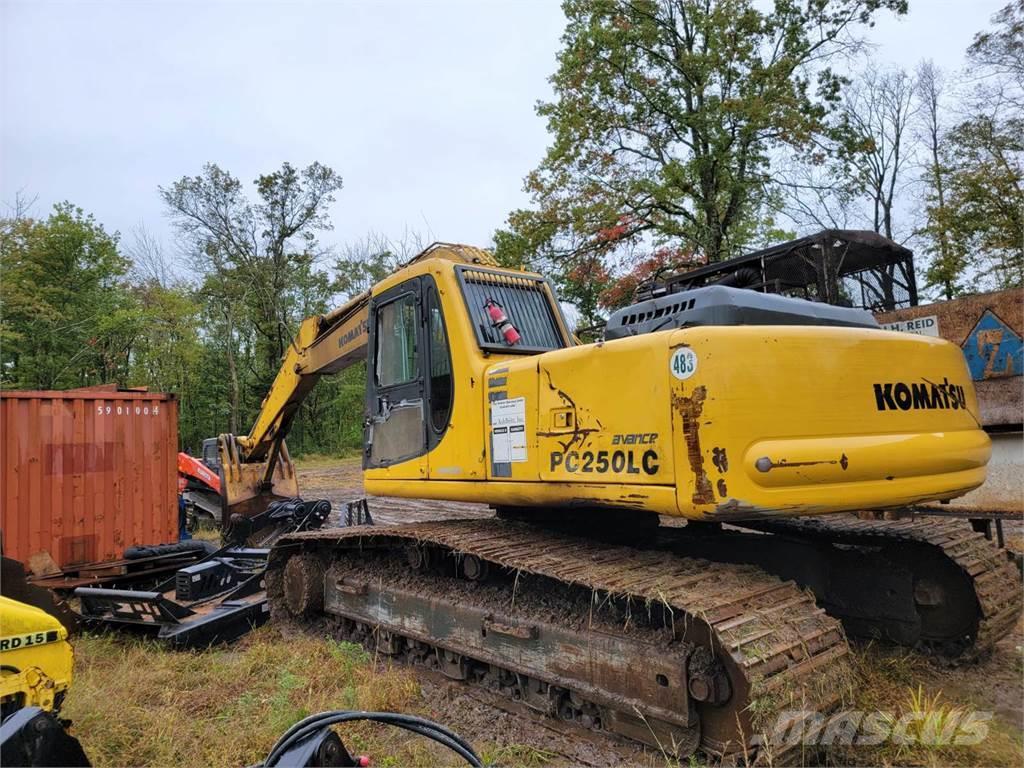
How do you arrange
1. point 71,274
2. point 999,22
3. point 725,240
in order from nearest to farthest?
point 725,240, point 999,22, point 71,274

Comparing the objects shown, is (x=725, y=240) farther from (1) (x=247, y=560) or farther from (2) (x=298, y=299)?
(2) (x=298, y=299)

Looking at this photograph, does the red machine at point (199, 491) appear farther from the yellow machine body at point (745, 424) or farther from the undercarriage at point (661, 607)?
the yellow machine body at point (745, 424)

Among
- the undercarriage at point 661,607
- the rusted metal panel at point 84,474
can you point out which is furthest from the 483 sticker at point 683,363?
the rusted metal panel at point 84,474

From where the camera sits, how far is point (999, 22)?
707 inches

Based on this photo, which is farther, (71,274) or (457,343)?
(71,274)

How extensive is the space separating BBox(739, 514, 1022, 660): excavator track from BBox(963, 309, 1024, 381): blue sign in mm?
3550

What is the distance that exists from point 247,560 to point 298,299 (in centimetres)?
2620

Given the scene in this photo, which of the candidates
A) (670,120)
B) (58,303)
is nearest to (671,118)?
(670,120)

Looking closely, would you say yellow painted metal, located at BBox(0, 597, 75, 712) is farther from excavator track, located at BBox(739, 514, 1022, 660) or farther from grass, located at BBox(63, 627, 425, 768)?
excavator track, located at BBox(739, 514, 1022, 660)

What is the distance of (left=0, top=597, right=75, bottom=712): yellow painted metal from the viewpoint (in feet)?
9.11

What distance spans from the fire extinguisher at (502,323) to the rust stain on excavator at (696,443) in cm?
172

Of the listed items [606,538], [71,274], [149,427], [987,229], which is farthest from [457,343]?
[71,274]

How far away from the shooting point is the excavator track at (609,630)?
117 inches

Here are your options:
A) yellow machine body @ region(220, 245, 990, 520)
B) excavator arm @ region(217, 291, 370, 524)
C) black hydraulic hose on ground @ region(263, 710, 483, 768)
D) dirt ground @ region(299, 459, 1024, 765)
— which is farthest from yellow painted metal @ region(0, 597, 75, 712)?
excavator arm @ region(217, 291, 370, 524)
